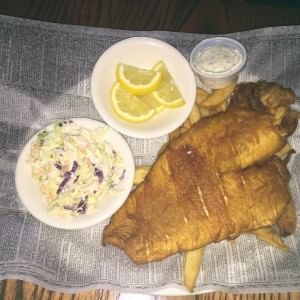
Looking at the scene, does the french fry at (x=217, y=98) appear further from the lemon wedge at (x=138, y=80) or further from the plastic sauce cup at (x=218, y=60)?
the lemon wedge at (x=138, y=80)

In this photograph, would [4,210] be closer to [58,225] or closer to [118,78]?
[58,225]

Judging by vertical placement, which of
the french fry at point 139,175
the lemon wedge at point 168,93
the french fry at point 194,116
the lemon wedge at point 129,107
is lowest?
the french fry at point 139,175

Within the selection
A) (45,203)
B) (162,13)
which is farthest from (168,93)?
(45,203)

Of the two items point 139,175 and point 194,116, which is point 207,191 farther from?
point 194,116

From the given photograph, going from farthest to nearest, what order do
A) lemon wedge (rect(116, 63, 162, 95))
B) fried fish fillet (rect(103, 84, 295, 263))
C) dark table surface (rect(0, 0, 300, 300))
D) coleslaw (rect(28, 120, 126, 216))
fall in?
dark table surface (rect(0, 0, 300, 300)), lemon wedge (rect(116, 63, 162, 95)), coleslaw (rect(28, 120, 126, 216)), fried fish fillet (rect(103, 84, 295, 263))

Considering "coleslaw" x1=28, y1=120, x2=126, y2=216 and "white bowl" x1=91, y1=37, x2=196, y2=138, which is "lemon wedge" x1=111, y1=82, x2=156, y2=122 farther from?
"coleslaw" x1=28, y1=120, x2=126, y2=216

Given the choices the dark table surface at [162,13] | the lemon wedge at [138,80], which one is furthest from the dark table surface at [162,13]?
the lemon wedge at [138,80]

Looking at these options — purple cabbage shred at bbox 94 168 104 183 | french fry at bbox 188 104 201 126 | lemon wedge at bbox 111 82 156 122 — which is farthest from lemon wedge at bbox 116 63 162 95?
purple cabbage shred at bbox 94 168 104 183
